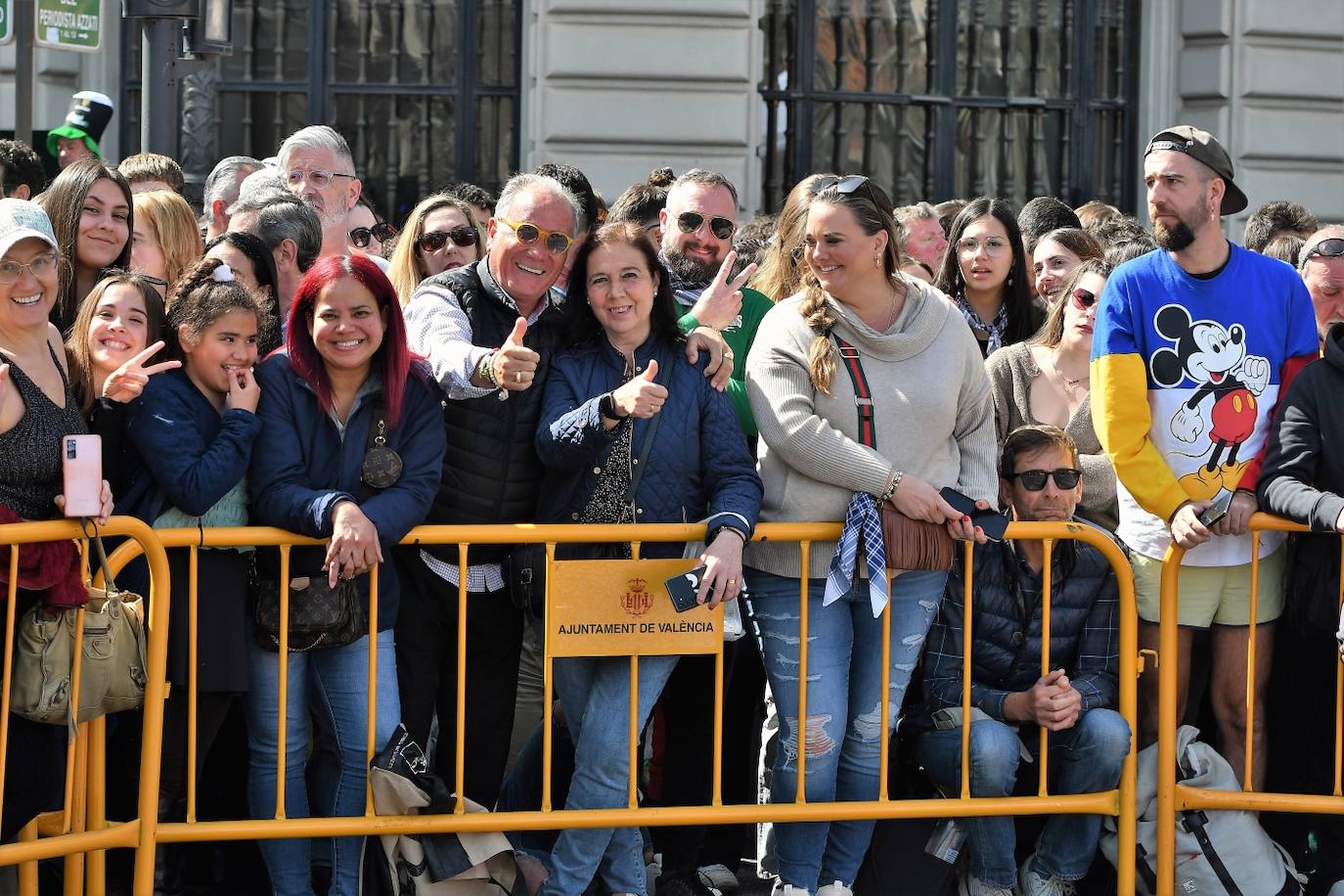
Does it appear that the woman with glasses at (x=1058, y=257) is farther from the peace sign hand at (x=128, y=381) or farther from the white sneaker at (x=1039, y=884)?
the peace sign hand at (x=128, y=381)

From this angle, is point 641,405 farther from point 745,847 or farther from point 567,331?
point 745,847

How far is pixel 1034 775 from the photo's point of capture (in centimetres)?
559

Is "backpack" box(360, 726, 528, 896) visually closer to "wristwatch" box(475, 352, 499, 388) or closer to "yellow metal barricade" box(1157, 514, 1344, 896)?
"wristwatch" box(475, 352, 499, 388)

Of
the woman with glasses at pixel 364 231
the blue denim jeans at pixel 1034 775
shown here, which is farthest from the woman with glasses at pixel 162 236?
the blue denim jeans at pixel 1034 775

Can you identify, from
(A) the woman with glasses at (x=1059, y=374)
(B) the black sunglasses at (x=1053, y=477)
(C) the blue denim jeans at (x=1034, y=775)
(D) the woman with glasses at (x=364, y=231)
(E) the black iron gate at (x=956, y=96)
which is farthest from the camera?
(E) the black iron gate at (x=956, y=96)

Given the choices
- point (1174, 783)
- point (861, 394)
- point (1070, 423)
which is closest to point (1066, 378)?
point (1070, 423)

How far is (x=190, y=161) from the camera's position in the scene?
9055 mm

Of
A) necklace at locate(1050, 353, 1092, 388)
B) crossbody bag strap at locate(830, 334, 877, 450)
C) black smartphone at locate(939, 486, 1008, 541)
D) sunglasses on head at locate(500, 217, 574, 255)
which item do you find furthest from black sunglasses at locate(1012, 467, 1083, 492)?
sunglasses on head at locate(500, 217, 574, 255)

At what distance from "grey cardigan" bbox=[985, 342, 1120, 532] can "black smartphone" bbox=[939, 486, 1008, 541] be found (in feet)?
2.10

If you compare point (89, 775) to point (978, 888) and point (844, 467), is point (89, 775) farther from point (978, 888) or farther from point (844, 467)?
point (978, 888)

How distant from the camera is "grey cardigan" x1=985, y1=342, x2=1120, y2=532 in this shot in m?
6.08

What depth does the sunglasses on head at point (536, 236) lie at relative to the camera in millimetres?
5441

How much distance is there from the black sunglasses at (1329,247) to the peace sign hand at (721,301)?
2032 millimetres

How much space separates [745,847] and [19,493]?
105 inches
